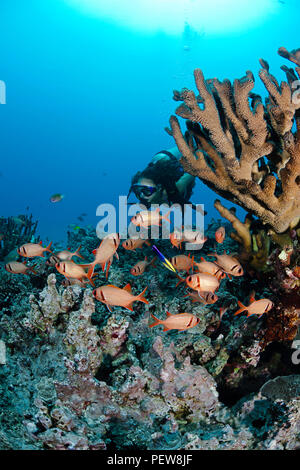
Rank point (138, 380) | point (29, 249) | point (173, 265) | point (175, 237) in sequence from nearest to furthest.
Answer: point (138, 380) < point (173, 265) < point (175, 237) < point (29, 249)

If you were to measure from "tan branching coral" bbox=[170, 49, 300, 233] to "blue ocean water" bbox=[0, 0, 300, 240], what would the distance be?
6317cm

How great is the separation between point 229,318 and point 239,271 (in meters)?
0.89

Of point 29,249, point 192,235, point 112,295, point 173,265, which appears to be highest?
point 192,235

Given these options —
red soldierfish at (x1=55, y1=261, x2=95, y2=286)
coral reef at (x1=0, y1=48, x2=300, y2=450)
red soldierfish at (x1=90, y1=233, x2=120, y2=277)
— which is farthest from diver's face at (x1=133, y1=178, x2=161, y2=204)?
red soldierfish at (x1=55, y1=261, x2=95, y2=286)

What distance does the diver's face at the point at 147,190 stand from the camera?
6.31 m

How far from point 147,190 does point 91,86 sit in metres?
117

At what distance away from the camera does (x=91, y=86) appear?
106 m

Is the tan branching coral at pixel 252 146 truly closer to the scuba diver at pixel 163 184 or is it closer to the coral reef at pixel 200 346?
the coral reef at pixel 200 346

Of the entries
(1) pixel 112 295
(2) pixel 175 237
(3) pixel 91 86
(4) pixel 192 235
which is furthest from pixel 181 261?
(3) pixel 91 86

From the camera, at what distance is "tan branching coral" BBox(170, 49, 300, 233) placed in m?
2.85

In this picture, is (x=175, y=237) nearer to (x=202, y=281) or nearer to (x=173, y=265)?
(x=173, y=265)

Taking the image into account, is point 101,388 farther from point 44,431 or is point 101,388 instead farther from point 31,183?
point 31,183

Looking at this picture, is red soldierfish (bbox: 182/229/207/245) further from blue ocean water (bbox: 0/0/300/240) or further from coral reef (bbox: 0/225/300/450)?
blue ocean water (bbox: 0/0/300/240)

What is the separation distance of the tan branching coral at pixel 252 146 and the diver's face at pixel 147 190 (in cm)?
277
